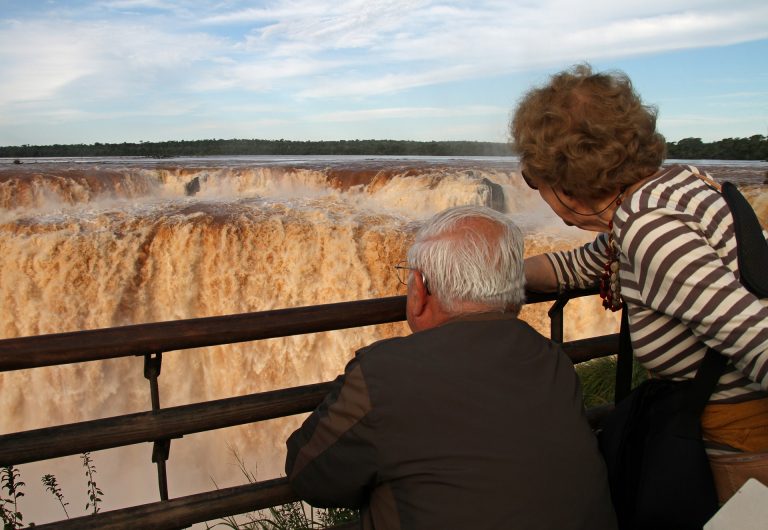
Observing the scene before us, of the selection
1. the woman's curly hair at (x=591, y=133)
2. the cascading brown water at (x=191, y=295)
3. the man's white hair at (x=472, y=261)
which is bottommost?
the cascading brown water at (x=191, y=295)

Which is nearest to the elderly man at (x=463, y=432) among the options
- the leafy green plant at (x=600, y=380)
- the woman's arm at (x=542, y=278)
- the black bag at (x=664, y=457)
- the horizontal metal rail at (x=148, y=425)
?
the black bag at (x=664, y=457)

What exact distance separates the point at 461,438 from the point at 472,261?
371 mm

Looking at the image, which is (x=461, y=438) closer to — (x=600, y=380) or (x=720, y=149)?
(x=600, y=380)

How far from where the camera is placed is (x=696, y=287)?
52.2 inches

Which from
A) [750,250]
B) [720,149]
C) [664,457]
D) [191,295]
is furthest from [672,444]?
[720,149]

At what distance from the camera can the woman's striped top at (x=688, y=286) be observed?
1.30 m

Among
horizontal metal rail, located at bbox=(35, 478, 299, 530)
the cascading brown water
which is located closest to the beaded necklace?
horizontal metal rail, located at bbox=(35, 478, 299, 530)

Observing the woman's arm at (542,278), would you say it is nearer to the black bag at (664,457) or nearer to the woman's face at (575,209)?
the woman's face at (575,209)

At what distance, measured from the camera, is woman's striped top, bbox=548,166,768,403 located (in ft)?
4.27

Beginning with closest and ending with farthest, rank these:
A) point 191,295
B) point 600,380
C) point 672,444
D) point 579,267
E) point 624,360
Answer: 1. point 672,444
2. point 624,360
3. point 579,267
4. point 600,380
5. point 191,295

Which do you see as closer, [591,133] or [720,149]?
[591,133]

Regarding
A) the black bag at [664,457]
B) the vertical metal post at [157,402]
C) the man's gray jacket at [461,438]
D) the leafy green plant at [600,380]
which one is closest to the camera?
the man's gray jacket at [461,438]

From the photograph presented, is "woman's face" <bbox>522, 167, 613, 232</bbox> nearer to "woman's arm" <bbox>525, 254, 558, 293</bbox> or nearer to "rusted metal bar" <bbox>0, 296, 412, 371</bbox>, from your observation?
"woman's arm" <bbox>525, 254, 558, 293</bbox>

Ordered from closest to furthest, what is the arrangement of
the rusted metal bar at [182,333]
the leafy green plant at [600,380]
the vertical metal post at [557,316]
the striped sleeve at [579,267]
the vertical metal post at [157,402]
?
the rusted metal bar at [182,333] < the vertical metal post at [157,402] < the striped sleeve at [579,267] < the vertical metal post at [557,316] < the leafy green plant at [600,380]
